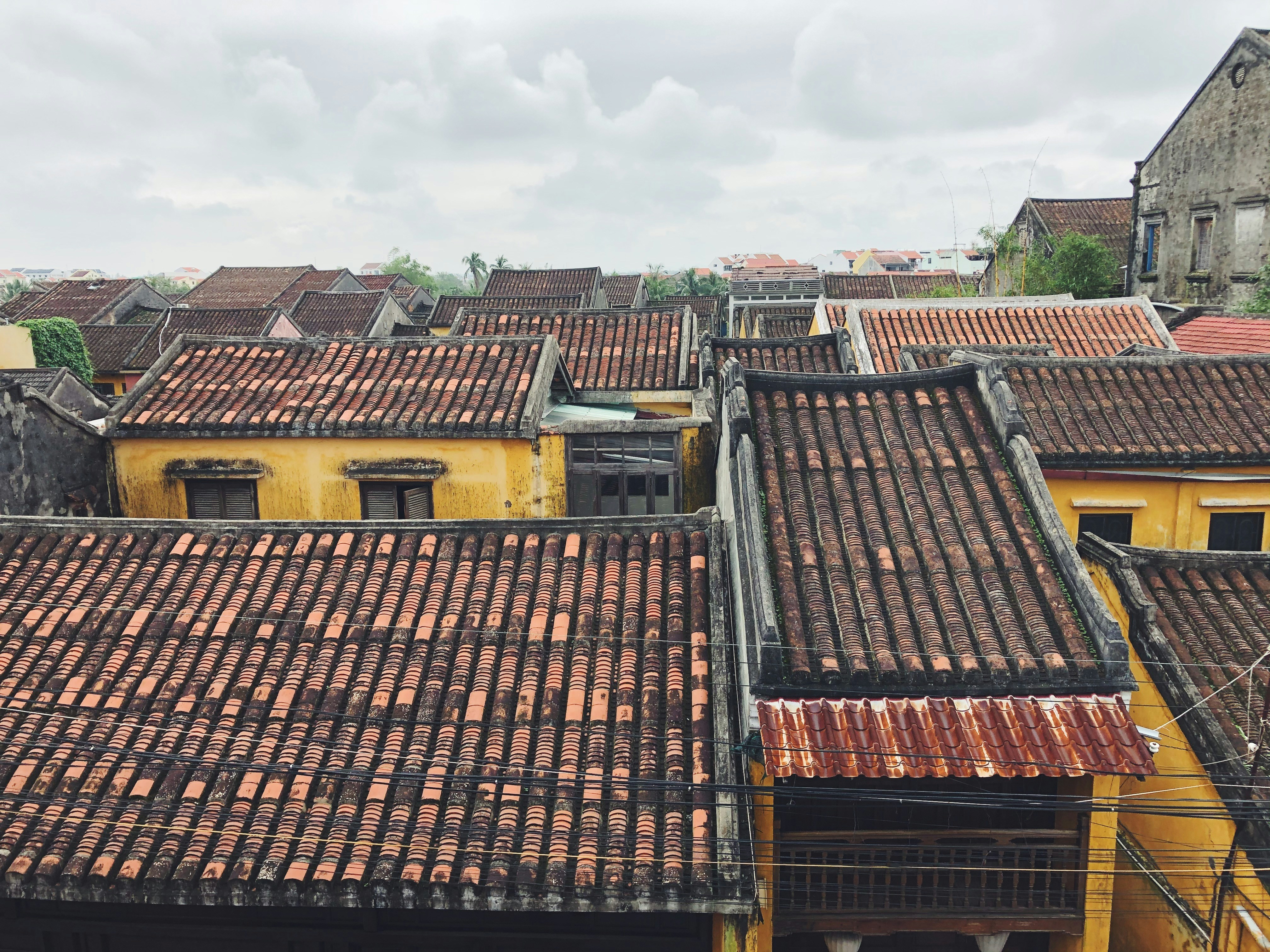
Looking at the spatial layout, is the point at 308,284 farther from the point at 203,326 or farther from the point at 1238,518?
the point at 1238,518

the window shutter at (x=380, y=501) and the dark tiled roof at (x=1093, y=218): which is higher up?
the dark tiled roof at (x=1093, y=218)

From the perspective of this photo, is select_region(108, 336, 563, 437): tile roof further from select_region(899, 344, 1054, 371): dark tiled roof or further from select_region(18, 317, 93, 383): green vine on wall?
select_region(18, 317, 93, 383): green vine on wall

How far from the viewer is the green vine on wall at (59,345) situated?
30.4 metres

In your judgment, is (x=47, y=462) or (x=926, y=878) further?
(x=47, y=462)

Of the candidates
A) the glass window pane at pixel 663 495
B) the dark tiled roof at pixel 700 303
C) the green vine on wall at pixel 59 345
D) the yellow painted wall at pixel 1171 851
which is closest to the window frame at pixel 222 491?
the glass window pane at pixel 663 495

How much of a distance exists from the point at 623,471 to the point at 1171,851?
8.63 metres

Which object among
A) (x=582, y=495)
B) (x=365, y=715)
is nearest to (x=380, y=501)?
(x=582, y=495)

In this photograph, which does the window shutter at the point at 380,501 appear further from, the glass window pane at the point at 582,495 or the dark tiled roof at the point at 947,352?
the dark tiled roof at the point at 947,352

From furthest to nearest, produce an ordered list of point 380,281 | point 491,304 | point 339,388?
point 380,281
point 491,304
point 339,388

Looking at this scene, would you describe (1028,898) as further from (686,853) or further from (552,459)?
(552,459)

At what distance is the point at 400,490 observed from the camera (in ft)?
47.7

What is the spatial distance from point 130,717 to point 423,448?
261 inches

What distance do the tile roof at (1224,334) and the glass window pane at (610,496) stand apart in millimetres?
14166

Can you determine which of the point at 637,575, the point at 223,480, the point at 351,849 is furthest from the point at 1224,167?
the point at 351,849
